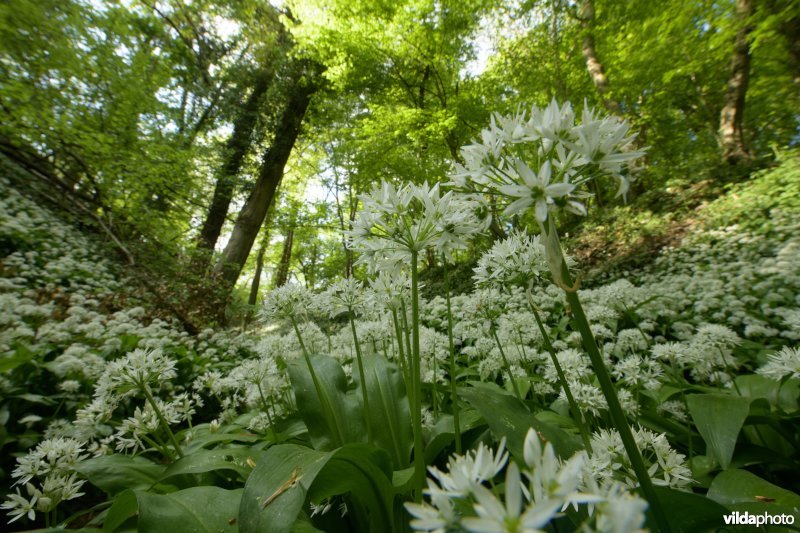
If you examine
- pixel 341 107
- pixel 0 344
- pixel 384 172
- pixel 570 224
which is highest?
pixel 341 107

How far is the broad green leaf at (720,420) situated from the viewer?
1526mm

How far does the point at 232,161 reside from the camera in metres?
11.1

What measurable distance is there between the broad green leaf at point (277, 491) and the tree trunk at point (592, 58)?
11480mm

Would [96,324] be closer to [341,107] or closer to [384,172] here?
[384,172]

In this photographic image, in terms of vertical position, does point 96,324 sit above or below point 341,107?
below

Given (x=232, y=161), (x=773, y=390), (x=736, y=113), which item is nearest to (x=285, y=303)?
(x=773, y=390)

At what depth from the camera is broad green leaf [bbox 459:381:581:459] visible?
4.08 feet

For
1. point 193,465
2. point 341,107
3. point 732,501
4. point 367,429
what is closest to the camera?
point 732,501

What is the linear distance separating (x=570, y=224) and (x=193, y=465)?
459 inches

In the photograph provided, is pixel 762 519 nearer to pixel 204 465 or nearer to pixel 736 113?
pixel 204 465

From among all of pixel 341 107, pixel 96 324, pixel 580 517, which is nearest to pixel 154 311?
pixel 96 324

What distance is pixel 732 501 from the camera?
1.27m

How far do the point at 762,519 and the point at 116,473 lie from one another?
260cm

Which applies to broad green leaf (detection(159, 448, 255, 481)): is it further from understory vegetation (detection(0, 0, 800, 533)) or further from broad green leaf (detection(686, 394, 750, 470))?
broad green leaf (detection(686, 394, 750, 470))
